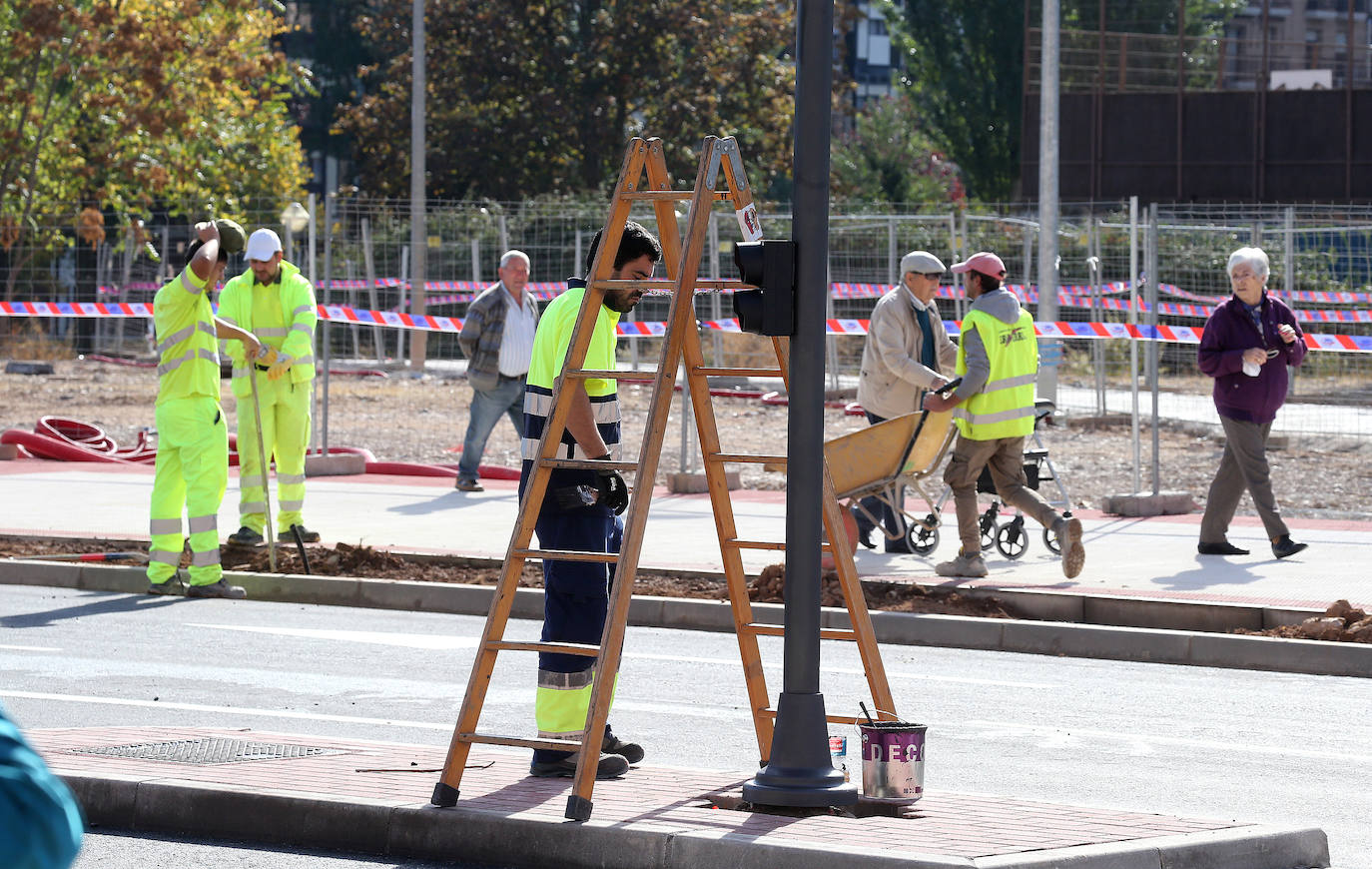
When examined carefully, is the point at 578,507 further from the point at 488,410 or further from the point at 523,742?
the point at 488,410

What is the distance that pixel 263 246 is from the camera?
41.2ft

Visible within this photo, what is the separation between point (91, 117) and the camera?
34.5 metres

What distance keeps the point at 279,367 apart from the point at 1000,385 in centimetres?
448

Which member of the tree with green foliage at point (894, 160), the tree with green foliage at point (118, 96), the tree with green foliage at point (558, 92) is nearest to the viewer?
the tree with green foliage at point (118, 96)

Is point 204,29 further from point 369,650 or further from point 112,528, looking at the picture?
point 369,650

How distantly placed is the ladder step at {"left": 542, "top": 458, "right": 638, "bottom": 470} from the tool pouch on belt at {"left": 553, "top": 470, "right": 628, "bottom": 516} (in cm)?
26

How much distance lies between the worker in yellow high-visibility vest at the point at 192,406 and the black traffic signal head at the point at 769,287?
5.61m

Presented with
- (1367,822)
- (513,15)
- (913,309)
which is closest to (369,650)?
(913,309)

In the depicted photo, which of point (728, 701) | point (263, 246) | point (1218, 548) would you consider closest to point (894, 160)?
point (1218, 548)

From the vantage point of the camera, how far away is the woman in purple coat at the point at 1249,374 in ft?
40.3

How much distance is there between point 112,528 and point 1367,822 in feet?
31.4

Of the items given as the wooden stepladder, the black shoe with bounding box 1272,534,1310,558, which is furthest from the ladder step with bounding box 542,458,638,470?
the black shoe with bounding box 1272,534,1310,558

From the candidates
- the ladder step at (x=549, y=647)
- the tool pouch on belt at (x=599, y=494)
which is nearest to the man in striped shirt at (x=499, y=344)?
the tool pouch on belt at (x=599, y=494)

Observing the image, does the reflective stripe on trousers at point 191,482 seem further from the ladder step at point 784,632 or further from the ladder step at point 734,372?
the ladder step at point 784,632
